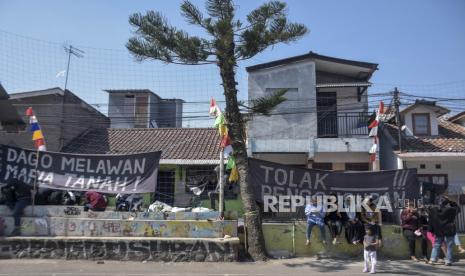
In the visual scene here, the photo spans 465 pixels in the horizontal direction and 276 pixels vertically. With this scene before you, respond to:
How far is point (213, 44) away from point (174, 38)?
114cm

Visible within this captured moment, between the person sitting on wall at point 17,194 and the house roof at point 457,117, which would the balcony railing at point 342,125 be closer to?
the house roof at point 457,117

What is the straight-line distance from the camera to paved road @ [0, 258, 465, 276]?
9688mm

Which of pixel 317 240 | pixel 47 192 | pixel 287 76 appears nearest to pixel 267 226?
pixel 317 240

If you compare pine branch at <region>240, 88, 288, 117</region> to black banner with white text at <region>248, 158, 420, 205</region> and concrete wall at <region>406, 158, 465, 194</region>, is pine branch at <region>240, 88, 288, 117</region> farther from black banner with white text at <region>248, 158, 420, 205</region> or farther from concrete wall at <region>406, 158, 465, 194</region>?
concrete wall at <region>406, 158, 465, 194</region>

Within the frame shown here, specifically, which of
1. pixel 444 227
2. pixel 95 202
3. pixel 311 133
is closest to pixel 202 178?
pixel 311 133

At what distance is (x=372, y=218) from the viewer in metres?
10.7

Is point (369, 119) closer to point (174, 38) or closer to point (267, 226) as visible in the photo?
point (267, 226)

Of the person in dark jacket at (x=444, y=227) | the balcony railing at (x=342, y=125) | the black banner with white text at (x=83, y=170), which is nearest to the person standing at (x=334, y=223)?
the person in dark jacket at (x=444, y=227)

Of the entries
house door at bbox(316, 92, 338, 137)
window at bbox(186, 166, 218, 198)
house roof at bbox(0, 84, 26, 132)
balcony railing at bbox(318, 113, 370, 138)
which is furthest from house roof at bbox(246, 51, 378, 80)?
house roof at bbox(0, 84, 26, 132)

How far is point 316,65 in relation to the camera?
20.3 m

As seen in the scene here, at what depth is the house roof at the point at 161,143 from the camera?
1964 centimetres

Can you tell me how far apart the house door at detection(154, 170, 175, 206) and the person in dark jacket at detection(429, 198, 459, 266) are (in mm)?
11480

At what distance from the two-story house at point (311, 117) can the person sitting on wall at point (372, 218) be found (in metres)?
7.07

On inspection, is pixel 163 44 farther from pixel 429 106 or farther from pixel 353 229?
pixel 429 106
